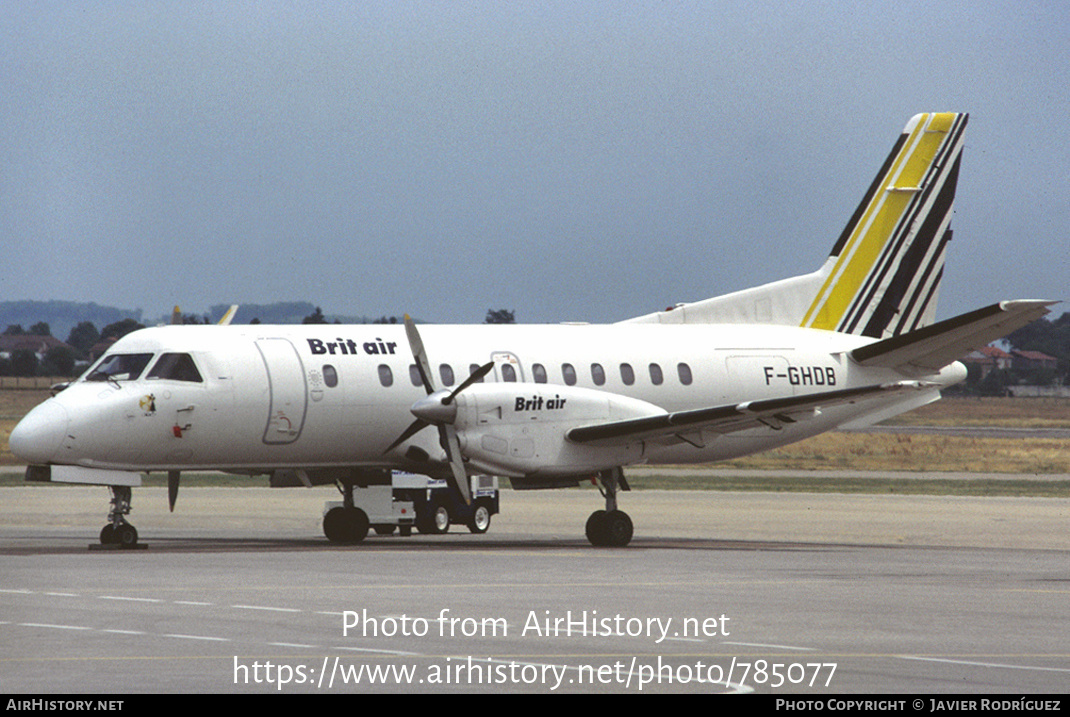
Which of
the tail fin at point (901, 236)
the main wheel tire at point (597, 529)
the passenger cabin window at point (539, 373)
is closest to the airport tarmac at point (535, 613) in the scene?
the main wheel tire at point (597, 529)

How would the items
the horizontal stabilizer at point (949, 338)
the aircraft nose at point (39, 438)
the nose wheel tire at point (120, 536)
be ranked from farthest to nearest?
the horizontal stabilizer at point (949, 338)
the nose wheel tire at point (120, 536)
the aircraft nose at point (39, 438)

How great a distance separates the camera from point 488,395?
25375mm

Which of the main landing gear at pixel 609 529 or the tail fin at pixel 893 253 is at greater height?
the tail fin at pixel 893 253

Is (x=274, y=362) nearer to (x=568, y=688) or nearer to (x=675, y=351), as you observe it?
(x=675, y=351)

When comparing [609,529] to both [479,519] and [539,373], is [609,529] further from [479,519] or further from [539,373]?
[479,519]

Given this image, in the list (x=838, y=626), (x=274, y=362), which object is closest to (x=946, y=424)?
(x=274, y=362)

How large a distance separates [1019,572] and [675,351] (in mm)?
9490

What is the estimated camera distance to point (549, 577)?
19750 millimetres

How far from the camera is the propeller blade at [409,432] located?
1023 inches

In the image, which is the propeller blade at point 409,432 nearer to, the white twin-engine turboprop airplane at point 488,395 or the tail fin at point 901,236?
the white twin-engine turboprop airplane at point 488,395

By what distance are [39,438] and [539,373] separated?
8802 millimetres

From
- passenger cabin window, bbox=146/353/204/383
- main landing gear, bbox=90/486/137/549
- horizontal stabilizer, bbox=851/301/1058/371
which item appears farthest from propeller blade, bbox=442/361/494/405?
horizontal stabilizer, bbox=851/301/1058/371

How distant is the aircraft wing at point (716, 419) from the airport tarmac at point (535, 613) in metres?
1.95

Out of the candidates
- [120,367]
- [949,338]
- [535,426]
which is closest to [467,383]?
[535,426]
